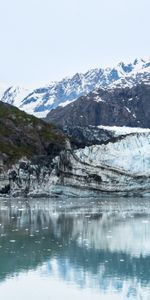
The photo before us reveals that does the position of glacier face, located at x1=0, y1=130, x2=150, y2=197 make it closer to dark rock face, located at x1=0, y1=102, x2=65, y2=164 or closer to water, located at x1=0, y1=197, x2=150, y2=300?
dark rock face, located at x1=0, y1=102, x2=65, y2=164

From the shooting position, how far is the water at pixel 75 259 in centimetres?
1739

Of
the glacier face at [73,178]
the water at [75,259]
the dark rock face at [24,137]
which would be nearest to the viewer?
the water at [75,259]

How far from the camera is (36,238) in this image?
28.1m

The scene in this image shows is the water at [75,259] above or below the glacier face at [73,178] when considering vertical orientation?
below

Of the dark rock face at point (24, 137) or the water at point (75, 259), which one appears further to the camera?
A: the dark rock face at point (24, 137)

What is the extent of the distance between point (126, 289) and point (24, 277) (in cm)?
384

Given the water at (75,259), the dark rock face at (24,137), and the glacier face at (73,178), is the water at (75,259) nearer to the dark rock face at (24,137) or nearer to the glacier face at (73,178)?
the glacier face at (73,178)

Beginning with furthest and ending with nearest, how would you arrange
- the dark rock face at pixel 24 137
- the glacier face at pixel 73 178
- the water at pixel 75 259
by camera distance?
1. the dark rock face at pixel 24 137
2. the glacier face at pixel 73 178
3. the water at pixel 75 259

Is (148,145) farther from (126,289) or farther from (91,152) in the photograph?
(126,289)

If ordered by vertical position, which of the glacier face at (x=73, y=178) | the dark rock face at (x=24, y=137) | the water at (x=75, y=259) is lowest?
the water at (x=75, y=259)

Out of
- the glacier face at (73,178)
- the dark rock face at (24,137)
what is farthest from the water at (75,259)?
the dark rock face at (24,137)

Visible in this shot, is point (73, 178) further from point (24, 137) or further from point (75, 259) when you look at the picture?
point (75, 259)

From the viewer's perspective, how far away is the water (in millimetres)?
17391

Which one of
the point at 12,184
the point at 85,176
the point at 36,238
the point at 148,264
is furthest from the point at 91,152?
the point at 148,264
